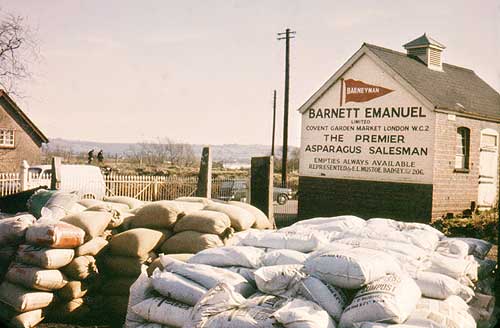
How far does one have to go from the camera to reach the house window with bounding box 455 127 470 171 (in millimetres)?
14914

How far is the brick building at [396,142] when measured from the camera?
14.0 m

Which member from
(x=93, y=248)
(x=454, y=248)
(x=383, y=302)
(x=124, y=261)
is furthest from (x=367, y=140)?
(x=383, y=302)

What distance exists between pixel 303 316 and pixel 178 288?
1325 mm

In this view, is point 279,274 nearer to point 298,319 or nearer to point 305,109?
point 298,319

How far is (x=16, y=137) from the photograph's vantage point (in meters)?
30.3

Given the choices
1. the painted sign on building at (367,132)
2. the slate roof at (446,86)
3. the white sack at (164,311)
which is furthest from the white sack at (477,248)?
the slate roof at (446,86)

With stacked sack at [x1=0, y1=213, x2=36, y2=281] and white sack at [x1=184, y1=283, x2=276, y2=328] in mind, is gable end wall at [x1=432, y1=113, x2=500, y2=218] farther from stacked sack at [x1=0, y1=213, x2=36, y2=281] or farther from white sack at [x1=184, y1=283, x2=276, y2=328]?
white sack at [x1=184, y1=283, x2=276, y2=328]

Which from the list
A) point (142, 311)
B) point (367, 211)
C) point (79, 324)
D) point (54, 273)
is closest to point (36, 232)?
point (54, 273)

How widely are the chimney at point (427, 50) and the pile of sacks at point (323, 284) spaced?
12.7 m

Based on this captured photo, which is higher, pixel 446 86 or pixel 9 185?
pixel 446 86

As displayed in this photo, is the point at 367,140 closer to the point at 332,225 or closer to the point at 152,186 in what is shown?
the point at 152,186

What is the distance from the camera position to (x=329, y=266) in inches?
165

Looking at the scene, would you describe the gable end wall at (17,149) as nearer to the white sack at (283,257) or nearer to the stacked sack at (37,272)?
the stacked sack at (37,272)

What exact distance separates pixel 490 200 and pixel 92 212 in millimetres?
13495
